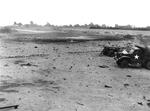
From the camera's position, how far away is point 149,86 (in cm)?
1140

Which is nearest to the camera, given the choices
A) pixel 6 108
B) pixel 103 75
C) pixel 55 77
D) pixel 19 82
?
pixel 6 108

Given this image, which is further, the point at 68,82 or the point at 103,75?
the point at 103,75

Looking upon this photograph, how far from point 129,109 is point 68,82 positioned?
423 centimetres

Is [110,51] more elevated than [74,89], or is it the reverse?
[110,51]

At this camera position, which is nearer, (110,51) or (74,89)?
(74,89)

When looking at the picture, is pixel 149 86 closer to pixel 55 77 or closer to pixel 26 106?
pixel 55 77

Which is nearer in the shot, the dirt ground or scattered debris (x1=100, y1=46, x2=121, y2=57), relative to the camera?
the dirt ground

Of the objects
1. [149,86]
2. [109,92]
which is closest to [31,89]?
[109,92]

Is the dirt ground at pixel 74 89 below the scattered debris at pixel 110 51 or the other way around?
below

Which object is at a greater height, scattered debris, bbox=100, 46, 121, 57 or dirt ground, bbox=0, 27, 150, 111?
scattered debris, bbox=100, 46, 121, 57

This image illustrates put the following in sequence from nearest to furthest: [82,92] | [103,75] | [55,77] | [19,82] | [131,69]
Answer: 1. [82,92]
2. [19,82]
3. [55,77]
4. [103,75]
5. [131,69]

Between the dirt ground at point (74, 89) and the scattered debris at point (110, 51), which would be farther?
the scattered debris at point (110, 51)

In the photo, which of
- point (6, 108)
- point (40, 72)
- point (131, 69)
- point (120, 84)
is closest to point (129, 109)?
point (120, 84)

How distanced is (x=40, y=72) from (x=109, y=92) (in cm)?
523
